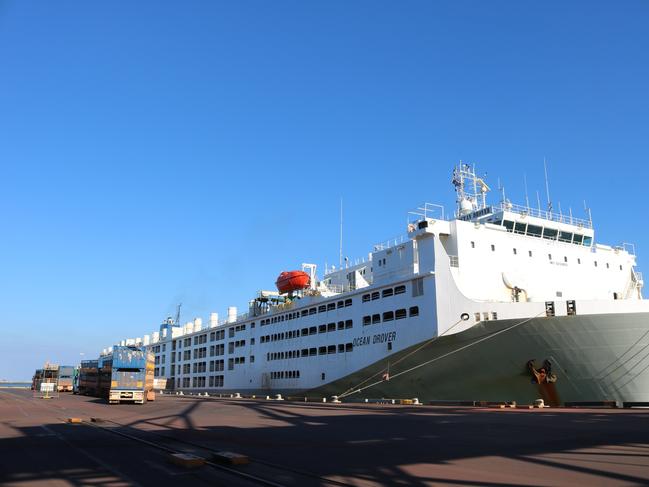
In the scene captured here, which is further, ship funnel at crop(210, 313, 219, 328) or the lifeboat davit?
ship funnel at crop(210, 313, 219, 328)

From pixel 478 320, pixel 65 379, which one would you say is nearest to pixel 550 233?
pixel 478 320

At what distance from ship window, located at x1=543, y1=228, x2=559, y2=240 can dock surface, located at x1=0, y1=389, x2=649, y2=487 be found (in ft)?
51.5

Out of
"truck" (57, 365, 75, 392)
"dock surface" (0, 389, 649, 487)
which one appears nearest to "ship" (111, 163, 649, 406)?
"dock surface" (0, 389, 649, 487)

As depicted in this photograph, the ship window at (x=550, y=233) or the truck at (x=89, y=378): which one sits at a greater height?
the ship window at (x=550, y=233)

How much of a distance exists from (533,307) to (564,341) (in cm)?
245

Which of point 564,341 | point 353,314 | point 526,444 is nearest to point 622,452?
point 526,444

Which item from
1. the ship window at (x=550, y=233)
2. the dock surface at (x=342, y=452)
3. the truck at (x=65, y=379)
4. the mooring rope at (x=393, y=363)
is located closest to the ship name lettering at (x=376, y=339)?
the mooring rope at (x=393, y=363)

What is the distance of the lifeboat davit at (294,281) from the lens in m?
44.1

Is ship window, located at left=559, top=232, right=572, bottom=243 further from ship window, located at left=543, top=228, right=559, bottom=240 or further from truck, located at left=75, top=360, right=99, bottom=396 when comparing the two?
truck, located at left=75, top=360, right=99, bottom=396

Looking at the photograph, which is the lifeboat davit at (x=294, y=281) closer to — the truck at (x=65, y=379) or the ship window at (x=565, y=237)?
the ship window at (x=565, y=237)

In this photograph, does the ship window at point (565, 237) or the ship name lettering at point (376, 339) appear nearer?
the ship name lettering at point (376, 339)

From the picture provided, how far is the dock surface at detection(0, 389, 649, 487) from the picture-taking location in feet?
26.1

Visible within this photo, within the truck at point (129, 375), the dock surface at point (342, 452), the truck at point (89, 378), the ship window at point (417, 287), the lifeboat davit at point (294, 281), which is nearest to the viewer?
the dock surface at point (342, 452)

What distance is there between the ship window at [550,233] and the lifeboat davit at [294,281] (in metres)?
19.8
